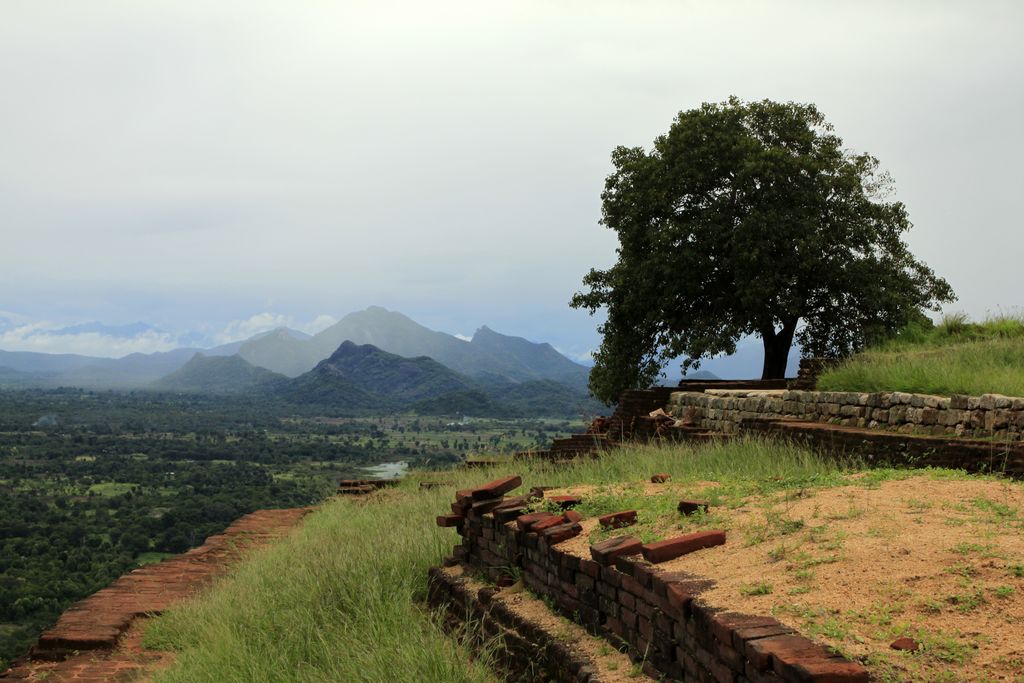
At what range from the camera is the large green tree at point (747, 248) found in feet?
64.7

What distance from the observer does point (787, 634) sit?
11.5ft

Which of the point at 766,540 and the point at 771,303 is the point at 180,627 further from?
the point at 771,303

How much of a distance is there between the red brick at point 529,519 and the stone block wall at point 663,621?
5 cm

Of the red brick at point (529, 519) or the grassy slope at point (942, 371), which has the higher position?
the grassy slope at point (942, 371)

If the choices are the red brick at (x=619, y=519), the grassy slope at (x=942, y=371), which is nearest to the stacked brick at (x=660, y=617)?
the red brick at (x=619, y=519)

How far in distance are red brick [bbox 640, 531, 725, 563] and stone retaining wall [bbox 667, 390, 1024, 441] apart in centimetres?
403

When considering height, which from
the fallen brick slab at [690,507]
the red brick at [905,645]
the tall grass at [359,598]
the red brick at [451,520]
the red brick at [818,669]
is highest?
the fallen brick slab at [690,507]

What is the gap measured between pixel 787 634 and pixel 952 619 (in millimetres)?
725

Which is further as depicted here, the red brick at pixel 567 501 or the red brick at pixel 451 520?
the red brick at pixel 451 520

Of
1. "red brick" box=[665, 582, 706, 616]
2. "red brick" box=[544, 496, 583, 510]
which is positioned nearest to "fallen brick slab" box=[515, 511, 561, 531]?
"red brick" box=[544, 496, 583, 510]

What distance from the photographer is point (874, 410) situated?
965 centimetres

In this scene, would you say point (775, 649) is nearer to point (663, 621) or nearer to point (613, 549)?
point (663, 621)

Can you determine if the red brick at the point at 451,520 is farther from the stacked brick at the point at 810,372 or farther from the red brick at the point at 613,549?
the stacked brick at the point at 810,372

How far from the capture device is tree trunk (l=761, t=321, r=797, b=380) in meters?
21.5
